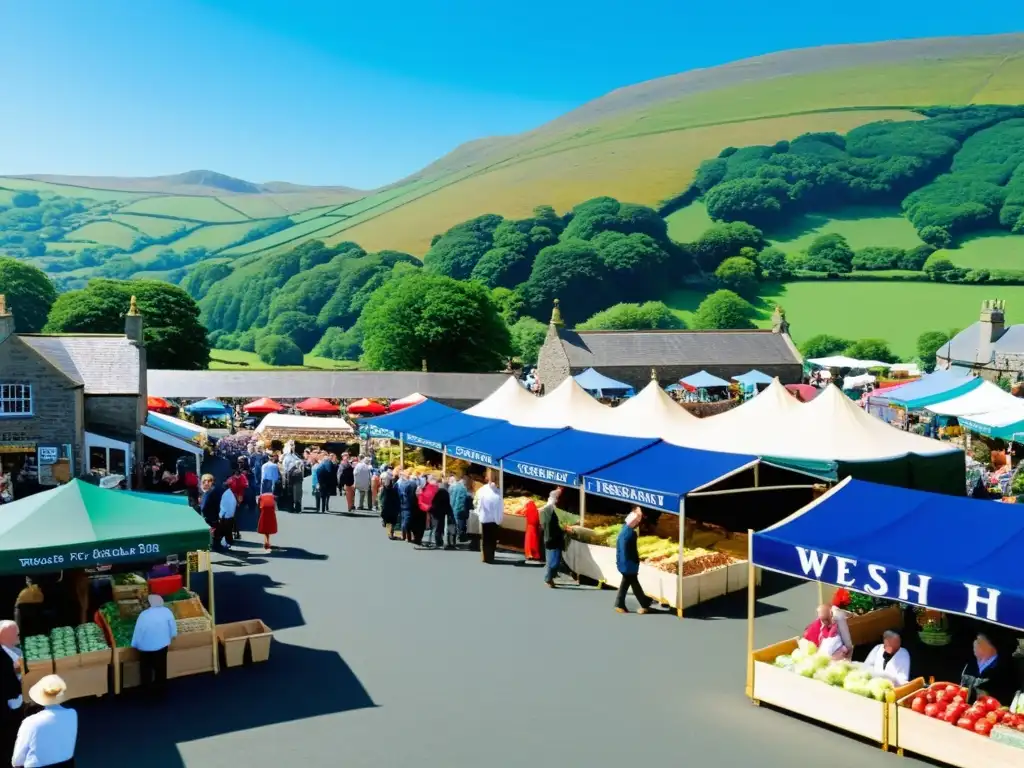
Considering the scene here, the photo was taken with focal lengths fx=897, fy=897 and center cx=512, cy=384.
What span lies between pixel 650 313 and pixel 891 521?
106604 millimetres

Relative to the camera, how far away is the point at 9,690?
7.23 m

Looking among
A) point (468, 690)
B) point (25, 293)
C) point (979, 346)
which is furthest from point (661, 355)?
point (25, 293)

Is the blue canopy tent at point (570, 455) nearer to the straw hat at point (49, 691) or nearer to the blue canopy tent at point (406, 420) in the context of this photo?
the blue canopy tent at point (406, 420)

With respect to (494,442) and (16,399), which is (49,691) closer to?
(494,442)

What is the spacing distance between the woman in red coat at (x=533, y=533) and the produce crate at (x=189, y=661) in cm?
630

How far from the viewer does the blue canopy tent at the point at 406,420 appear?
21077 mm

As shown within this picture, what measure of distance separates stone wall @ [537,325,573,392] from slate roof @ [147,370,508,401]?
3.49m

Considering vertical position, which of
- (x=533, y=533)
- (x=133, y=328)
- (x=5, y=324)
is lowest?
(x=533, y=533)

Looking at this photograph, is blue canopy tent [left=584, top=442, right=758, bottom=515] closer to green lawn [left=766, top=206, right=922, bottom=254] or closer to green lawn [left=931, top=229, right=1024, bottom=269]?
green lawn [left=931, top=229, right=1024, bottom=269]

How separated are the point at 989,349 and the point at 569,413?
37424 mm

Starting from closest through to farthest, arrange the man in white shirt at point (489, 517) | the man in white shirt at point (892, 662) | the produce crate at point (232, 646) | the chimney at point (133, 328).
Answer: the man in white shirt at point (892, 662) → the produce crate at point (232, 646) → the man in white shirt at point (489, 517) → the chimney at point (133, 328)

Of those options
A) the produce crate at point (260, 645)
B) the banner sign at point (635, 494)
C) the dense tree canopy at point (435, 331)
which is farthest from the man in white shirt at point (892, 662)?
the dense tree canopy at point (435, 331)

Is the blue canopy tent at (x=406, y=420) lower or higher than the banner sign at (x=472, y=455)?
higher

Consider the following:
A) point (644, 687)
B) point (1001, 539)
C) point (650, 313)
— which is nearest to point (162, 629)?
point (644, 687)
